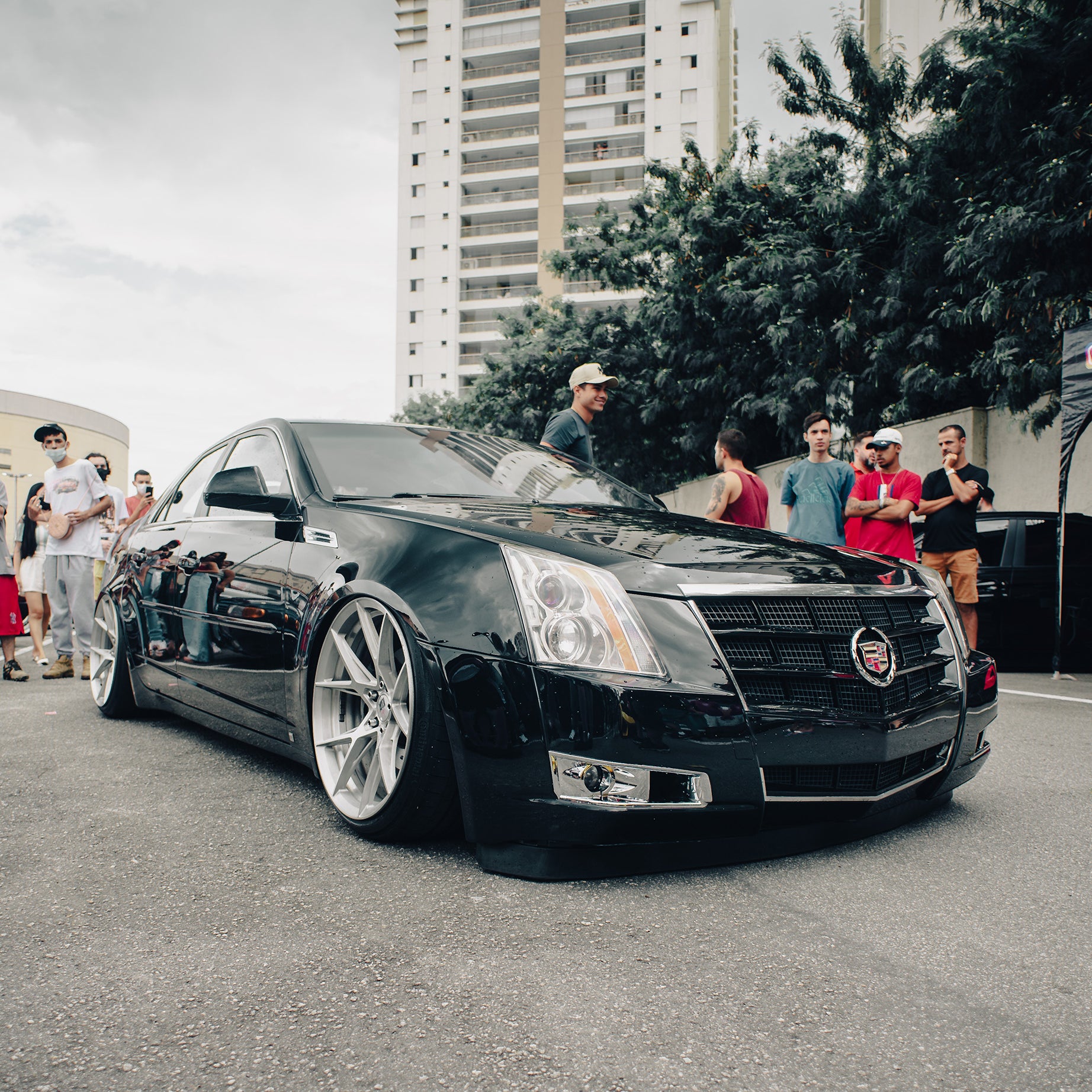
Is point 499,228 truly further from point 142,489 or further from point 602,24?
point 142,489

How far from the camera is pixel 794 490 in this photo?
6.30m

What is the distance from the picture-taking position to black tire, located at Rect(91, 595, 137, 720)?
4.66 m

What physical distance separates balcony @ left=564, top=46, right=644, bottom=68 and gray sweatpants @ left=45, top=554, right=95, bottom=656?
61.6m

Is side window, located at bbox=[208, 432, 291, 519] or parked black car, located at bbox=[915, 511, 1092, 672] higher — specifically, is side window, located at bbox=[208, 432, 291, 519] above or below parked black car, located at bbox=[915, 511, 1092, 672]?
above

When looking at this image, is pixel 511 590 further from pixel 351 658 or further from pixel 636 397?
pixel 636 397

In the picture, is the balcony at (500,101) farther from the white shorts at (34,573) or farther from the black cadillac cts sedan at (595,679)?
the black cadillac cts sedan at (595,679)

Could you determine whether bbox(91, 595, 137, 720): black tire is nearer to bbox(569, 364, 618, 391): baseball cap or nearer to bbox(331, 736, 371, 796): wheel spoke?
bbox(331, 736, 371, 796): wheel spoke

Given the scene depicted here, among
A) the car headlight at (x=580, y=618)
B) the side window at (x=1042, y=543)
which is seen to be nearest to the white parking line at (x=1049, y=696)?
the side window at (x=1042, y=543)

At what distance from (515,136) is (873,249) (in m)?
51.7

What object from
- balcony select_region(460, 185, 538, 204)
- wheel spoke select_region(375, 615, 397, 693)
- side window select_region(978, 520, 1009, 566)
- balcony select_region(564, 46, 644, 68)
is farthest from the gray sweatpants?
balcony select_region(564, 46, 644, 68)

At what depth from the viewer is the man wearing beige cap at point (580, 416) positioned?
18.9 feet

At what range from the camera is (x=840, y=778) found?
244cm

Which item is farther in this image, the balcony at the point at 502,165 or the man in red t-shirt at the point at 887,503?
the balcony at the point at 502,165

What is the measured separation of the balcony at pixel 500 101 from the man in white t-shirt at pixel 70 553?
60.8 m
